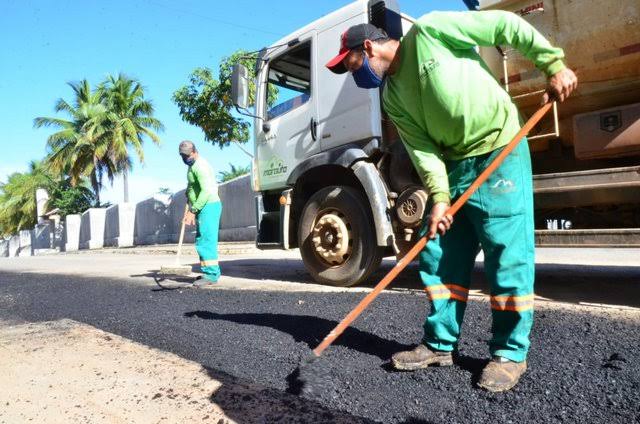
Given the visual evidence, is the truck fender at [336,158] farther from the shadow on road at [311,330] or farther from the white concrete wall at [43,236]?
the white concrete wall at [43,236]

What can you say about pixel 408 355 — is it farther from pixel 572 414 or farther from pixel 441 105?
pixel 441 105

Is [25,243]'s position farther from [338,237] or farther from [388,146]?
[388,146]

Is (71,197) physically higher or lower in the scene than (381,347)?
higher

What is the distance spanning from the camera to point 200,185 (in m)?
5.68

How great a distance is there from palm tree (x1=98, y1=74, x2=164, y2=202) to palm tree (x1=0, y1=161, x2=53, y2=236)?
26.8 ft

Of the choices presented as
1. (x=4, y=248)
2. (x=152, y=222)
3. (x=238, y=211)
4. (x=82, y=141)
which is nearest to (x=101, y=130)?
(x=82, y=141)

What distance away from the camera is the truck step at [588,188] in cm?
319

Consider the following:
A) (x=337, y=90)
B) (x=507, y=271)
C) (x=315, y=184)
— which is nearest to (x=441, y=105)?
(x=507, y=271)

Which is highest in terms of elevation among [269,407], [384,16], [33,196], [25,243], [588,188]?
[33,196]

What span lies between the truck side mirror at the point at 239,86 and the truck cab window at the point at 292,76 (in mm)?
449

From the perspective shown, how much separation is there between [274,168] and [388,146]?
1472 millimetres

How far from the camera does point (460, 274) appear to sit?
237cm

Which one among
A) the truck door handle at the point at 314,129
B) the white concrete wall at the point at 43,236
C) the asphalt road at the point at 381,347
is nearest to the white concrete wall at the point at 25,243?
the white concrete wall at the point at 43,236

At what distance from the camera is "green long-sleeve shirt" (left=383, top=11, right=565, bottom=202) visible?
2.14m
